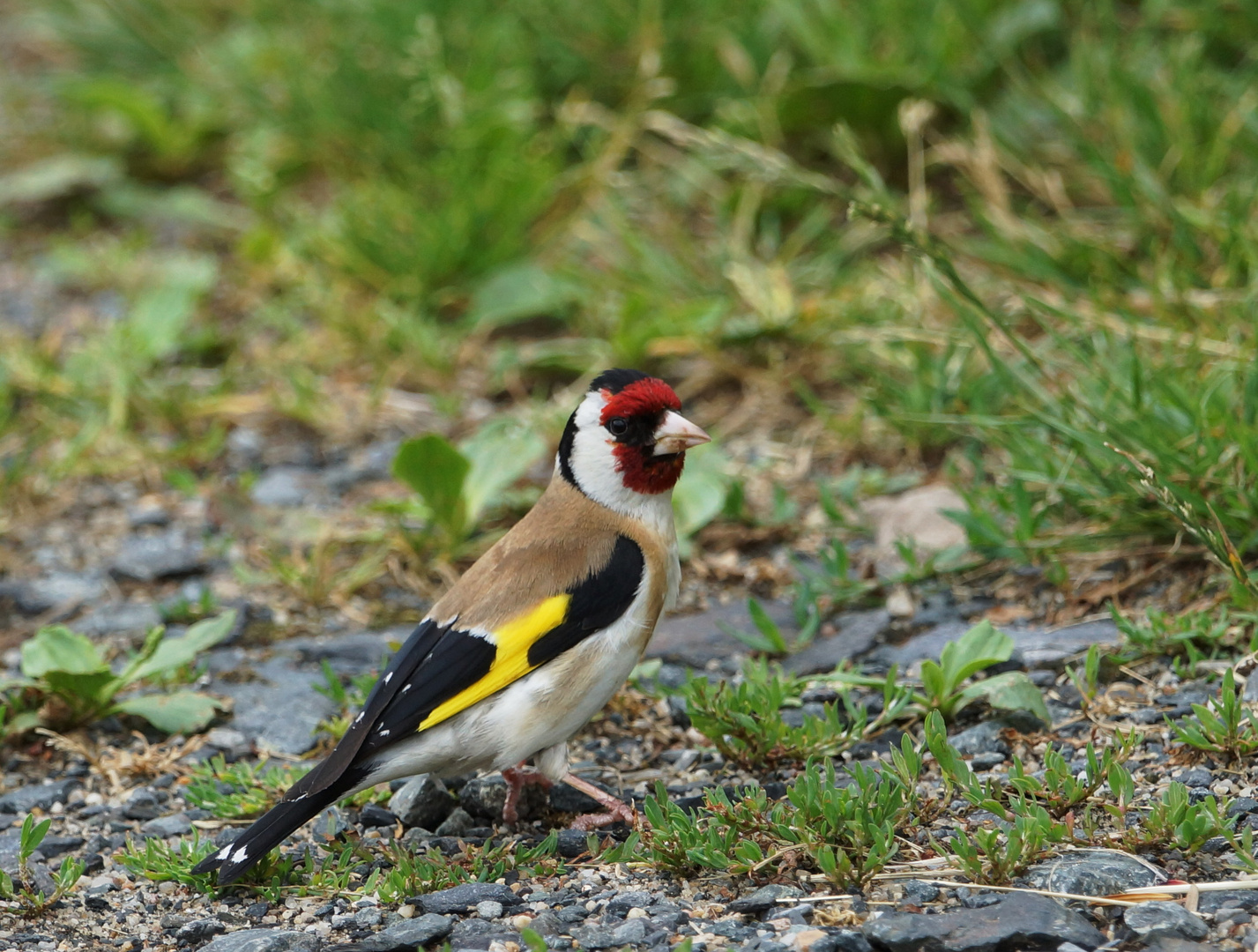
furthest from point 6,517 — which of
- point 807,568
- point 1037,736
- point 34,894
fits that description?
point 1037,736

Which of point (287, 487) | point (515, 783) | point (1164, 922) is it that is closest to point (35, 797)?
point (515, 783)

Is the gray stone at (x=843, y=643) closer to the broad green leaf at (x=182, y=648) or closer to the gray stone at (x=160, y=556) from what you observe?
the broad green leaf at (x=182, y=648)

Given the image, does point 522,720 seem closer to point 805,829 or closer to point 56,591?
point 805,829

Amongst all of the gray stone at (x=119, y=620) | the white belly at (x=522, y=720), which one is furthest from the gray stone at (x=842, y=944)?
the gray stone at (x=119, y=620)

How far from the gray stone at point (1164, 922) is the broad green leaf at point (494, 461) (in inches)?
101

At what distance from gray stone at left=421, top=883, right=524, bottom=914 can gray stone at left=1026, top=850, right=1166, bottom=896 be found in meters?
1.03

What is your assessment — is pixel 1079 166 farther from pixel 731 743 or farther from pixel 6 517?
pixel 6 517

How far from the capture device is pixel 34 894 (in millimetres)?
3057

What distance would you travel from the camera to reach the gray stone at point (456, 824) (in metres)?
3.38

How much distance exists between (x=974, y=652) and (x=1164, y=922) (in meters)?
1.07

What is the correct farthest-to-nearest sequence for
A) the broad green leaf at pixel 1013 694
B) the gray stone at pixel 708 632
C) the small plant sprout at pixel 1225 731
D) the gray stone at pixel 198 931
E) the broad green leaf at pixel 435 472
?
1. the broad green leaf at pixel 435 472
2. the gray stone at pixel 708 632
3. the broad green leaf at pixel 1013 694
4. the small plant sprout at pixel 1225 731
5. the gray stone at pixel 198 931

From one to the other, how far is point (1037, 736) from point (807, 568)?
1.24 m

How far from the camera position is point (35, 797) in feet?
11.8

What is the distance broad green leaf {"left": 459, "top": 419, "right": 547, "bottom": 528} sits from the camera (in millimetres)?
4676
